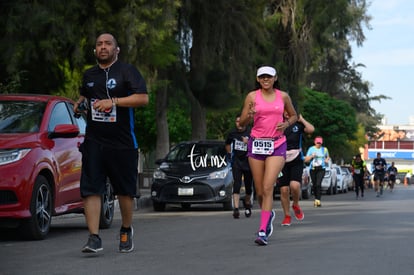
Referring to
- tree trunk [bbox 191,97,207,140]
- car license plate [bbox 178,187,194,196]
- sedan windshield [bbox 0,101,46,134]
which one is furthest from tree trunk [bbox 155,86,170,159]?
sedan windshield [bbox 0,101,46,134]

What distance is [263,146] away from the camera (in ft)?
34.9

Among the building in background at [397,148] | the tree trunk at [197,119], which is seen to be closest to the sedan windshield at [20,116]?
the tree trunk at [197,119]

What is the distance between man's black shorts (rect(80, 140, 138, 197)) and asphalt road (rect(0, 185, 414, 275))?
66 centimetres

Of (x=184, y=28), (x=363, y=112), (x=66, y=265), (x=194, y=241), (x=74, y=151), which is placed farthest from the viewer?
(x=363, y=112)

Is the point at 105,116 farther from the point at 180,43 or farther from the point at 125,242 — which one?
the point at 180,43

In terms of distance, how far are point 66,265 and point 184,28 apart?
18.9 metres

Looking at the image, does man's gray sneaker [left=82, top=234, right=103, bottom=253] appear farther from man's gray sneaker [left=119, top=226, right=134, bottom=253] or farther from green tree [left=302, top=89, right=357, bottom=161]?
green tree [left=302, top=89, right=357, bottom=161]

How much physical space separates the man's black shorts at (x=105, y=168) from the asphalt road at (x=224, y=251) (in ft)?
2.15

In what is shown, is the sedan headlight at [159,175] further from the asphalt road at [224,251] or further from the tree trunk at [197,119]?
the tree trunk at [197,119]

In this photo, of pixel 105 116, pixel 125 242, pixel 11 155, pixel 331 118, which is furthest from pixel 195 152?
pixel 331 118

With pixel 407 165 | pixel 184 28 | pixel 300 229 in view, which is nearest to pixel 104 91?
pixel 300 229

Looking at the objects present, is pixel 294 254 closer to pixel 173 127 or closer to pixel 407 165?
pixel 173 127

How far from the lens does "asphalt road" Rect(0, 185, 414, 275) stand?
8125 mm

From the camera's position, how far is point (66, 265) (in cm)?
834
